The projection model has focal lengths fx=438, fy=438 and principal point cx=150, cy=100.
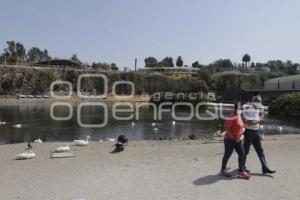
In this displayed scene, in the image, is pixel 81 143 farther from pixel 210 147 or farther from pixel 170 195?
pixel 170 195

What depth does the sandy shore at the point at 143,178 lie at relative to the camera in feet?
35.4

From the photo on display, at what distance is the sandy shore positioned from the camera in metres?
10.8

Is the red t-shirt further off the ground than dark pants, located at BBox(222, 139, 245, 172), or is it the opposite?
the red t-shirt

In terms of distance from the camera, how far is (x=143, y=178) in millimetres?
12617

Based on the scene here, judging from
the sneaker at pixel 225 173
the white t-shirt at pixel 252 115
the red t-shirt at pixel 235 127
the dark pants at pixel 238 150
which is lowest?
the sneaker at pixel 225 173

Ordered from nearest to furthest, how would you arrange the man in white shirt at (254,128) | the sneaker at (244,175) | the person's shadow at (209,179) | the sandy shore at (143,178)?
the sandy shore at (143,178)
the person's shadow at (209,179)
the sneaker at (244,175)
the man in white shirt at (254,128)

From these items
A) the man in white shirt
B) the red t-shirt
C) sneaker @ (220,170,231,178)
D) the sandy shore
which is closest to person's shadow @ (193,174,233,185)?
the sandy shore

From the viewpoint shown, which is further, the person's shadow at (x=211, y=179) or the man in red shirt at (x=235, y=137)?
the man in red shirt at (x=235, y=137)

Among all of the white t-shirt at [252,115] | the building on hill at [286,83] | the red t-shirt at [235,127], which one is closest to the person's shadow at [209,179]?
the red t-shirt at [235,127]

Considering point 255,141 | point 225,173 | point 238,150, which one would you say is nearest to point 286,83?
point 255,141

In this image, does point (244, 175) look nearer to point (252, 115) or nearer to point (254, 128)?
point (254, 128)

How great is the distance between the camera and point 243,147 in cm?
1309

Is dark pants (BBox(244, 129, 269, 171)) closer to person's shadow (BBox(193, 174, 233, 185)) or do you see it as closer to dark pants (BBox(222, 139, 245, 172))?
dark pants (BBox(222, 139, 245, 172))

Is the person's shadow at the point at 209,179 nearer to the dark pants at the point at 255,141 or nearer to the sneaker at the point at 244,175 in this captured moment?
the sneaker at the point at 244,175
